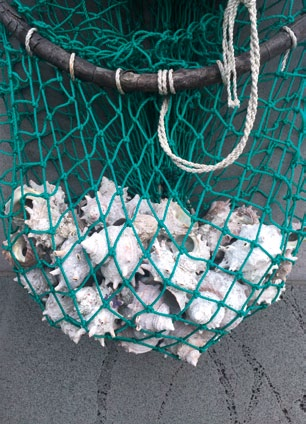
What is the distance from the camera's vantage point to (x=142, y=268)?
750 millimetres

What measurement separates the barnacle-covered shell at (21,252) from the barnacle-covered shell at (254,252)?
1.14 feet

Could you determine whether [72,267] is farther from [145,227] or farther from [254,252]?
[254,252]

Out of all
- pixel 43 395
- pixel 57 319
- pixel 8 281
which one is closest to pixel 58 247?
pixel 57 319

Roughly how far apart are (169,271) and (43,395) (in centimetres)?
59

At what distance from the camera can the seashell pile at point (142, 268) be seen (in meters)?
0.72

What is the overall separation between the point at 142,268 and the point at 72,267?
0.12m

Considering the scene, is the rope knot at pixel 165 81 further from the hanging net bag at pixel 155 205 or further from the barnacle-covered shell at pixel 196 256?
the barnacle-covered shell at pixel 196 256

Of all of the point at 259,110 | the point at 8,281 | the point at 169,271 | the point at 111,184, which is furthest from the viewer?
the point at 8,281

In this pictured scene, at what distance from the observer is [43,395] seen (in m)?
1.07

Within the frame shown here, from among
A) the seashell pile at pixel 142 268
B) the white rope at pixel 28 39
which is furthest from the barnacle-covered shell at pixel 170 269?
the white rope at pixel 28 39

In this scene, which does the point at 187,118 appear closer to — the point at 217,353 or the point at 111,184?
the point at 111,184

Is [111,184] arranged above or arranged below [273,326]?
above

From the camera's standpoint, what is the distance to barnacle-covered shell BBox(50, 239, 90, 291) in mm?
734

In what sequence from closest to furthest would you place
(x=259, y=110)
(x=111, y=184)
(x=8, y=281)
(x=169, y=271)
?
(x=169, y=271), (x=111, y=184), (x=259, y=110), (x=8, y=281)
